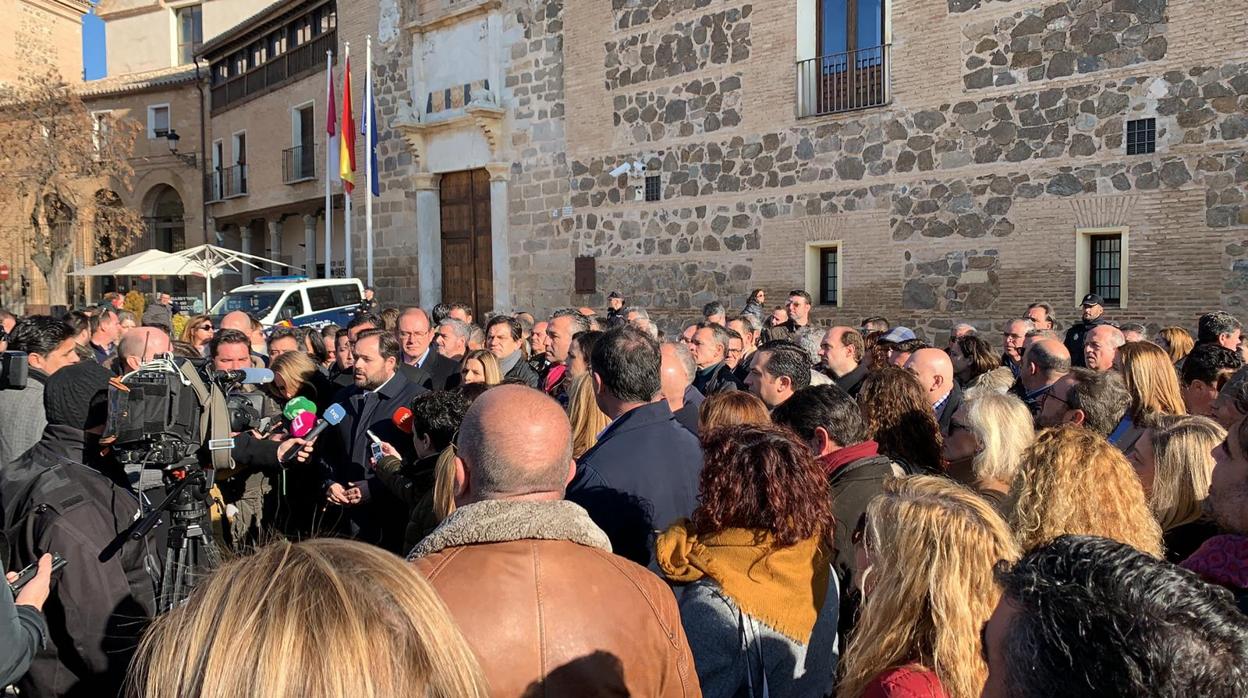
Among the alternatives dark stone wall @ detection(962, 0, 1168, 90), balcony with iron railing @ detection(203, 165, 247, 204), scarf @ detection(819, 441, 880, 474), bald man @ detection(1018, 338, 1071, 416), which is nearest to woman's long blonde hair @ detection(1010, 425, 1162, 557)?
scarf @ detection(819, 441, 880, 474)

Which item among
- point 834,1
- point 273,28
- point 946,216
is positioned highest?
point 273,28

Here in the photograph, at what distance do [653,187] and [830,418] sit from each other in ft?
40.2

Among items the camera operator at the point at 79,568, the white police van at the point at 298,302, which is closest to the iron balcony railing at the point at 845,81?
the white police van at the point at 298,302

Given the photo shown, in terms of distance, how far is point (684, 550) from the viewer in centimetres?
248

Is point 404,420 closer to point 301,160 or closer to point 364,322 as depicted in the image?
point 364,322

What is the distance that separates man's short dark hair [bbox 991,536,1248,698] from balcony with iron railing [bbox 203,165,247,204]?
29.1 metres

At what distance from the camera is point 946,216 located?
11.8 metres

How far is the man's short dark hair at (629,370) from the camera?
11.6ft

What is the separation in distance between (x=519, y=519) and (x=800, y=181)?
1197 centimetres

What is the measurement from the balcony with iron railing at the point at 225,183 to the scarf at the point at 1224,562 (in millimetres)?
28514

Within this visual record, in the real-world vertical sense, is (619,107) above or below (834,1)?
below

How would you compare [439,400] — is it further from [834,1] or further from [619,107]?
[619,107]

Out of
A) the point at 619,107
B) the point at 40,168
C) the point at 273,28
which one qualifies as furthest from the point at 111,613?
the point at 40,168

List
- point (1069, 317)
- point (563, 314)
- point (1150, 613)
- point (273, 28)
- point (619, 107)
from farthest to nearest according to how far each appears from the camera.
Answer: point (273, 28) → point (619, 107) → point (1069, 317) → point (563, 314) → point (1150, 613)
